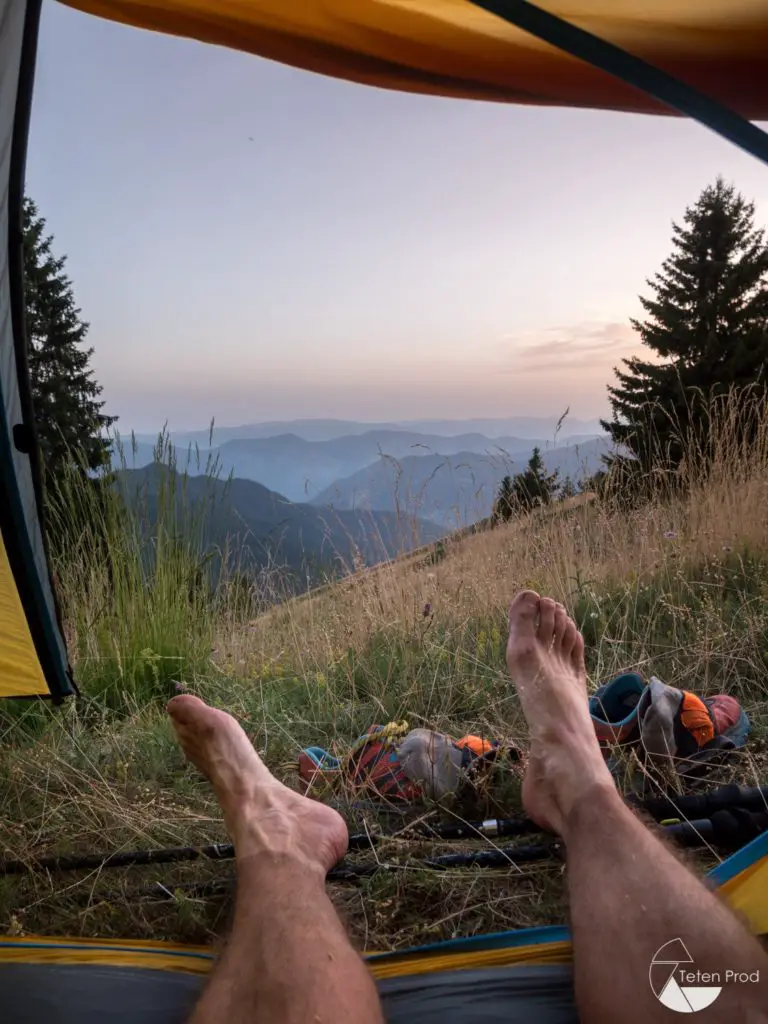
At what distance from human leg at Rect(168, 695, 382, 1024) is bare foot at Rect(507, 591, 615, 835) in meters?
0.34

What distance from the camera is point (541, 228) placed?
155cm

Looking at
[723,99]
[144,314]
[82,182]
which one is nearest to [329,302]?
[144,314]

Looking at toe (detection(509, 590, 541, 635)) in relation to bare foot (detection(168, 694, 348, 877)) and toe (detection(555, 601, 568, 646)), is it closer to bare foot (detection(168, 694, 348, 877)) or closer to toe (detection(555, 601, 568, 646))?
toe (detection(555, 601, 568, 646))

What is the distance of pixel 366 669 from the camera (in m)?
2.04

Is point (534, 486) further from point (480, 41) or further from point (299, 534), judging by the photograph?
point (480, 41)

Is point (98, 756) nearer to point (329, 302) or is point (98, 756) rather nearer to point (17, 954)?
point (17, 954)

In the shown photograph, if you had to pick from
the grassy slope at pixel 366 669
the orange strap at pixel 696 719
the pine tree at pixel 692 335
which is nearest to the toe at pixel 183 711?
the grassy slope at pixel 366 669

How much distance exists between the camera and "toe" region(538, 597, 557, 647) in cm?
151

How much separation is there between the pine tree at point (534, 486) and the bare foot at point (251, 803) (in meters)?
1.91

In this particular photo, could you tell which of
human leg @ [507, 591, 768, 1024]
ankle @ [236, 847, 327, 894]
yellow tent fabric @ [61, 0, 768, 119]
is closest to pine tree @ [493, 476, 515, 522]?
human leg @ [507, 591, 768, 1024]

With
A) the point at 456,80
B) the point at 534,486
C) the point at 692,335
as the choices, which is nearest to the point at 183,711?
the point at 456,80

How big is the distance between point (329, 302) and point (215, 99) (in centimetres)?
49

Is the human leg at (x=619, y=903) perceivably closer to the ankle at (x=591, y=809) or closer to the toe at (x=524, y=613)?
the ankle at (x=591, y=809)

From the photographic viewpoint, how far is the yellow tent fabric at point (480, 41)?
90 centimetres
